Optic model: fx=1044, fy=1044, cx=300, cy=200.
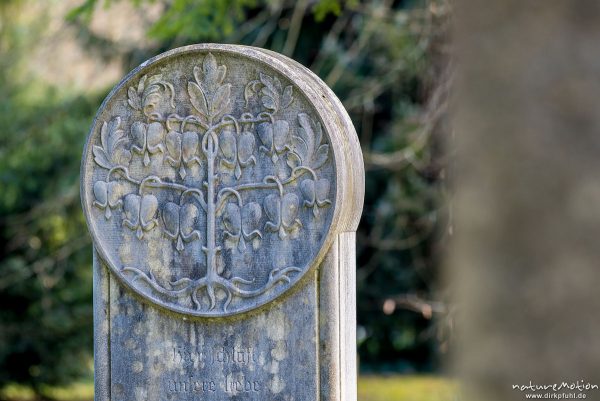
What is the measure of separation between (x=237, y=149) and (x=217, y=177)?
17cm

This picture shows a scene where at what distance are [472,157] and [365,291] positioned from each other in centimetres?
1215

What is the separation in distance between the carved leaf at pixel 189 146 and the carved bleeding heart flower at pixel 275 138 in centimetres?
35

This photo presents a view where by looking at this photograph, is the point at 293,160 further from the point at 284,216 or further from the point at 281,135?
the point at 284,216

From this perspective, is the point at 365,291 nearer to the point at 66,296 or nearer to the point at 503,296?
the point at 66,296

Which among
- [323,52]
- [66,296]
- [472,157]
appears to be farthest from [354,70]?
[472,157]

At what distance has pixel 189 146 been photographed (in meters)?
5.16

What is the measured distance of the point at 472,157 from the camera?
1490mm

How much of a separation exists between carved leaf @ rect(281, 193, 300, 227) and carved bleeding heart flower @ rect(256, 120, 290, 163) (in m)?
0.21

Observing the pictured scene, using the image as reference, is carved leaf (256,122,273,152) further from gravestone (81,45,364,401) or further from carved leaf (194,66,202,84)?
carved leaf (194,66,202,84)

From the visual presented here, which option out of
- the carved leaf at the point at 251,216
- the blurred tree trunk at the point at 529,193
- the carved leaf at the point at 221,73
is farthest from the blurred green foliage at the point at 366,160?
the blurred tree trunk at the point at 529,193

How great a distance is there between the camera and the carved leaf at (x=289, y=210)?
4988mm

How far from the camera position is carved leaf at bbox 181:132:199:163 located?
5.16 m

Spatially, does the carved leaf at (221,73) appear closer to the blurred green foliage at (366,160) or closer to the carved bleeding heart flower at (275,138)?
the carved bleeding heart flower at (275,138)

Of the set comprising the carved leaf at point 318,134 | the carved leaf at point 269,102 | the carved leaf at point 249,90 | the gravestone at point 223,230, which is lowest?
the gravestone at point 223,230
